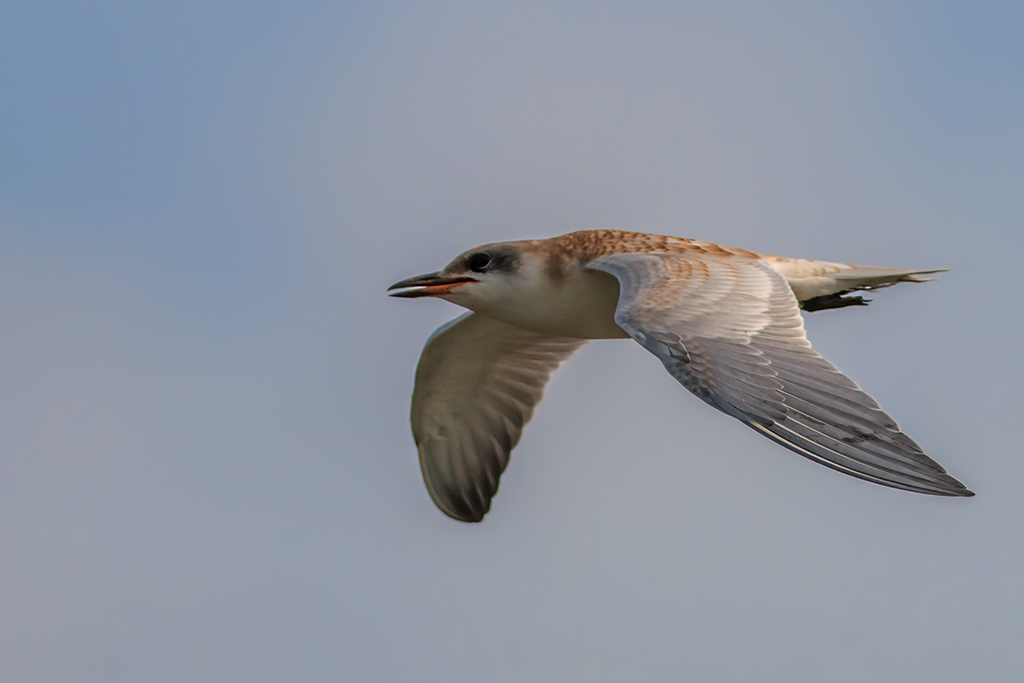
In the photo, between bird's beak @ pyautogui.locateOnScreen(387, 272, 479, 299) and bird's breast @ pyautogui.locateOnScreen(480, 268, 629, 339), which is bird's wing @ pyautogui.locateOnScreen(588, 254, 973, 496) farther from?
bird's beak @ pyautogui.locateOnScreen(387, 272, 479, 299)

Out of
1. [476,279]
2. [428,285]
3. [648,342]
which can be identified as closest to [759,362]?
[648,342]

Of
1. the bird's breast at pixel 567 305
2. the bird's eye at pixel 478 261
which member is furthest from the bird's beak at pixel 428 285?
the bird's breast at pixel 567 305

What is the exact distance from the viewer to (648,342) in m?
9.37

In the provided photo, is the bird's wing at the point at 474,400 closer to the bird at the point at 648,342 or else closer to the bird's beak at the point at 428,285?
the bird at the point at 648,342

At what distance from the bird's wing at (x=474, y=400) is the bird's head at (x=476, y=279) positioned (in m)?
1.39

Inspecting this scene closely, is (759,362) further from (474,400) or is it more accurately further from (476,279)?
(474,400)

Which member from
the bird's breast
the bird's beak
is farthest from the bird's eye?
the bird's breast

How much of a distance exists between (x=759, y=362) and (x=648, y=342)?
33.5 inches

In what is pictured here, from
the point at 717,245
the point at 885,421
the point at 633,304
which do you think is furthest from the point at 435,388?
the point at 885,421

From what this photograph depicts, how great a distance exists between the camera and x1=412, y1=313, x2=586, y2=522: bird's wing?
13.8m

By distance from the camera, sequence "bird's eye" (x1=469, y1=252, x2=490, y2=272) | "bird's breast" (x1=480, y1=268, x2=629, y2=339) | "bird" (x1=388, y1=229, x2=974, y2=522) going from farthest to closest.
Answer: "bird's eye" (x1=469, y1=252, x2=490, y2=272) → "bird's breast" (x1=480, y1=268, x2=629, y2=339) → "bird" (x1=388, y1=229, x2=974, y2=522)

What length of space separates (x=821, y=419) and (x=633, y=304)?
208 centimetres

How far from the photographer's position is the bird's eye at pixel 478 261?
40.5 feet

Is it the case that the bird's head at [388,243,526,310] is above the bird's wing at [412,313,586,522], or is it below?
above
